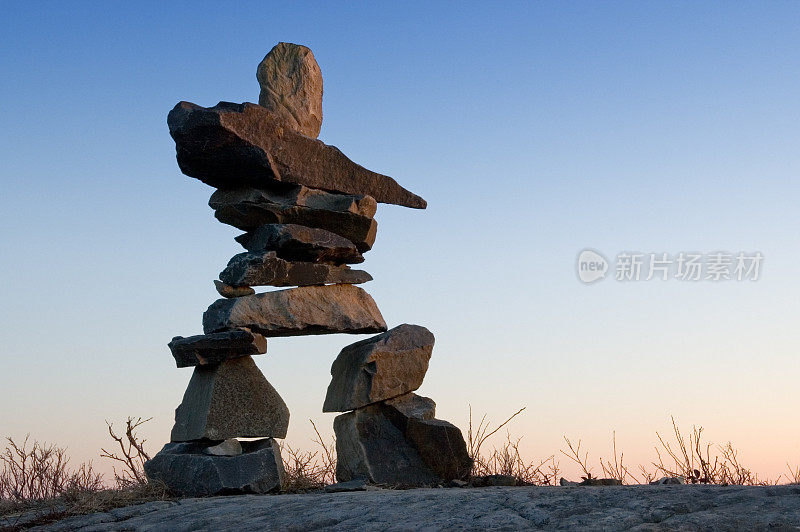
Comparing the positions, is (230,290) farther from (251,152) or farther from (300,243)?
(251,152)

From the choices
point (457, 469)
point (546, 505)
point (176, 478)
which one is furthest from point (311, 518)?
point (457, 469)

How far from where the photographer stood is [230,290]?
8.23m

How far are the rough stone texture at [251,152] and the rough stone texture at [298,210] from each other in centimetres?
13

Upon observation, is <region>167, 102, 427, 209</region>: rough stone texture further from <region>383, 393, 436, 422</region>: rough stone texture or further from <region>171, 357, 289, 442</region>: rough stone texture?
<region>383, 393, 436, 422</region>: rough stone texture

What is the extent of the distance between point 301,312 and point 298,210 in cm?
106

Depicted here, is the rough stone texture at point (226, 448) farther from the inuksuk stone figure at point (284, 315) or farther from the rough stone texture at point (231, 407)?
the rough stone texture at point (231, 407)

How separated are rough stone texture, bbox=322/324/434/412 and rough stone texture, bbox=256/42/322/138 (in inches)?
93.7

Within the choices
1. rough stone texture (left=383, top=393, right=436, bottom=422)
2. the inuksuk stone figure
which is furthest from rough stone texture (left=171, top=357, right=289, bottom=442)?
rough stone texture (left=383, top=393, right=436, bottom=422)

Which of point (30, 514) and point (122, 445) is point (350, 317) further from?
point (30, 514)

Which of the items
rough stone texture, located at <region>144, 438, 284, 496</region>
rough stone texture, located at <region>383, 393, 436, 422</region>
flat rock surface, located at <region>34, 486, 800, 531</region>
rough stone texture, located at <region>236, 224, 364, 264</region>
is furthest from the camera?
rough stone texture, located at <region>383, 393, 436, 422</region>

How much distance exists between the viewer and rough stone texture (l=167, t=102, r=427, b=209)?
7.95 m

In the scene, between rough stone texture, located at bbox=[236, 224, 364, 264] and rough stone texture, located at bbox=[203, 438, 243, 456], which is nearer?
rough stone texture, located at bbox=[203, 438, 243, 456]

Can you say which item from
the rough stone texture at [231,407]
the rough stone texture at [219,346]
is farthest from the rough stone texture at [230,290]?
the rough stone texture at [231,407]

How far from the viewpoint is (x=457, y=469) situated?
8602 mm
